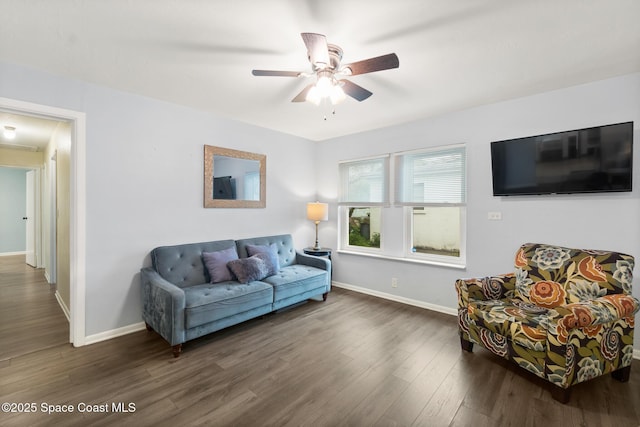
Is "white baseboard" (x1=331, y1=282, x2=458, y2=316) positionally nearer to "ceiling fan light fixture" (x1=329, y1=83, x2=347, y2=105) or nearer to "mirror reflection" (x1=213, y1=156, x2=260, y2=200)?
"mirror reflection" (x1=213, y1=156, x2=260, y2=200)

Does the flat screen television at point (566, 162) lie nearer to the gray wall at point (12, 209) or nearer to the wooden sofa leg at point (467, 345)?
the wooden sofa leg at point (467, 345)

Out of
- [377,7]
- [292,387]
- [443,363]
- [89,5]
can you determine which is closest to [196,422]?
[292,387]

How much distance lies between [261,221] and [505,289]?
3.09 metres

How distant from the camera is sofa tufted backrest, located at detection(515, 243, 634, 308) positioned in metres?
2.20

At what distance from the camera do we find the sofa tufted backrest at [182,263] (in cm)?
301

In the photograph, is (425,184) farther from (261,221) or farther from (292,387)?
(292,387)

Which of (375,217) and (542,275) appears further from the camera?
(375,217)

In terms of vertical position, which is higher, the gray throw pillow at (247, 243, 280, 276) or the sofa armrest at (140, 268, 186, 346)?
the gray throw pillow at (247, 243, 280, 276)

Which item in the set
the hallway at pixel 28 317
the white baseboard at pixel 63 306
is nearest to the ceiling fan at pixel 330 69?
the hallway at pixel 28 317

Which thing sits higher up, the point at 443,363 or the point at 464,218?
the point at 464,218

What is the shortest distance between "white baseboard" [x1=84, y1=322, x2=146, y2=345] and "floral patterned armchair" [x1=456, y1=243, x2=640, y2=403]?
3.26 metres

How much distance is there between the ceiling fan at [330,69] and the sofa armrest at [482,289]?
1930 mm

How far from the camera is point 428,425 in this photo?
1.72m

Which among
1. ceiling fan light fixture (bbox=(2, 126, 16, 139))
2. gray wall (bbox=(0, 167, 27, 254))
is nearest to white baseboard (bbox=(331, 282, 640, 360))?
ceiling fan light fixture (bbox=(2, 126, 16, 139))
